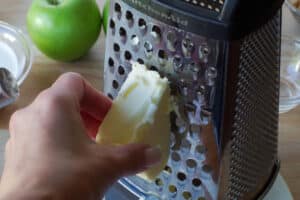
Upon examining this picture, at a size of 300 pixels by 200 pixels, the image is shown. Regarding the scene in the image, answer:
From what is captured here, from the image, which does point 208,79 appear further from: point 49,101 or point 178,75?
point 49,101

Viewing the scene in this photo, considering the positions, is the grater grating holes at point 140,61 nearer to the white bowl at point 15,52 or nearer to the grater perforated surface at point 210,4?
the grater perforated surface at point 210,4

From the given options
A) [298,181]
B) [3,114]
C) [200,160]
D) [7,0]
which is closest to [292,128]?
[298,181]

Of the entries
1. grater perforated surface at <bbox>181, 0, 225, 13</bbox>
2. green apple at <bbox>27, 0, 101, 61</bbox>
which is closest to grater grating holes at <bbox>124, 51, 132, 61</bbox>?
grater perforated surface at <bbox>181, 0, 225, 13</bbox>

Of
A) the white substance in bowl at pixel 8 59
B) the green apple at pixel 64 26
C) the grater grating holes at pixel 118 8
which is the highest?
the grater grating holes at pixel 118 8

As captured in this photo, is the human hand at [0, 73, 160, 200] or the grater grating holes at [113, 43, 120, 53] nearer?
the human hand at [0, 73, 160, 200]

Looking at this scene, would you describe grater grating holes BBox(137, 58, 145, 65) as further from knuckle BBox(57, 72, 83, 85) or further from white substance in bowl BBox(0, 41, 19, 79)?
white substance in bowl BBox(0, 41, 19, 79)

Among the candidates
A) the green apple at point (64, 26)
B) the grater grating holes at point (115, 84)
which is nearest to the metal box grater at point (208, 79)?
the grater grating holes at point (115, 84)
